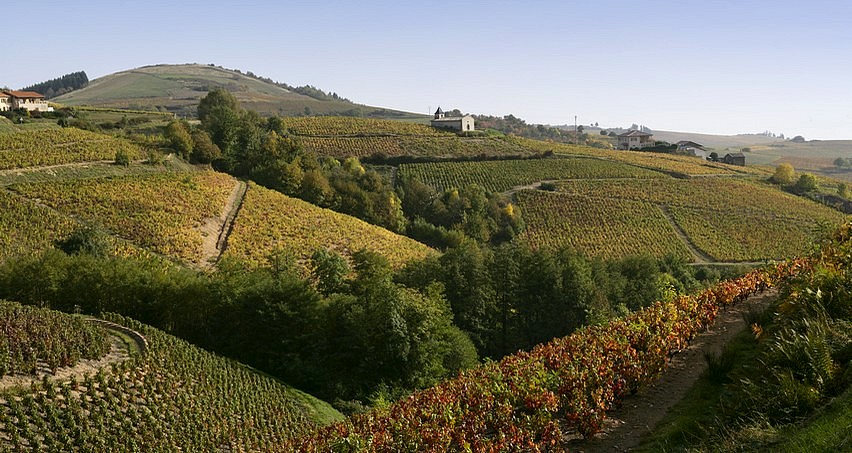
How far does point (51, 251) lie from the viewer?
29719 millimetres

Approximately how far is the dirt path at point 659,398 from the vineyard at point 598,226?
46.9m

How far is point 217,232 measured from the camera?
152ft

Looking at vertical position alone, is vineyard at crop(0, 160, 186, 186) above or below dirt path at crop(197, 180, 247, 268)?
above

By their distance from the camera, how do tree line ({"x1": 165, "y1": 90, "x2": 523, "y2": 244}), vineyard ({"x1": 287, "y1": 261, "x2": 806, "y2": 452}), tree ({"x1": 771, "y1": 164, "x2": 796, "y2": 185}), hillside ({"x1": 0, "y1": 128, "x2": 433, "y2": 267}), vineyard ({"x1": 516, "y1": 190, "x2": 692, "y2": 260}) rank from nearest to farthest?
vineyard ({"x1": 287, "y1": 261, "x2": 806, "y2": 452}), hillside ({"x1": 0, "y1": 128, "x2": 433, "y2": 267}), vineyard ({"x1": 516, "y1": 190, "x2": 692, "y2": 260}), tree line ({"x1": 165, "y1": 90, "x2": 523, "y2": 244}), tree ({"x1": 771, "y1": 164, "x2": 796, "y2": 185})

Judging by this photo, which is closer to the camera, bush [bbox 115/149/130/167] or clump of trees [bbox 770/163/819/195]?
bush [bbox 115/149/130/167]

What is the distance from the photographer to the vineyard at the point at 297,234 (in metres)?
45.2

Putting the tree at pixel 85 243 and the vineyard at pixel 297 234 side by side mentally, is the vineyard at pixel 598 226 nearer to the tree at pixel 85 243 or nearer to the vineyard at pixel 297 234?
the vineyard at pixel 297 234

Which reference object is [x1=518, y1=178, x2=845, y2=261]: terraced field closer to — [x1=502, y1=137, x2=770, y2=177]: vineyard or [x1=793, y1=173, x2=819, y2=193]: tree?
[x1=793, y1=173, x2=819, y2=193]: tree

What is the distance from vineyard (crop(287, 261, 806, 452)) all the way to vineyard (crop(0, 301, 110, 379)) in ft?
37.3

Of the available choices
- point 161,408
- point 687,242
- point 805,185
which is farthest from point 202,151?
point 805,185

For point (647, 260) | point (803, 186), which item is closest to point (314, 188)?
point (647, 260)

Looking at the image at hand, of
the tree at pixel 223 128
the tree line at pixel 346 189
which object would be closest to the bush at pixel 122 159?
the tree line at pixel 346 189

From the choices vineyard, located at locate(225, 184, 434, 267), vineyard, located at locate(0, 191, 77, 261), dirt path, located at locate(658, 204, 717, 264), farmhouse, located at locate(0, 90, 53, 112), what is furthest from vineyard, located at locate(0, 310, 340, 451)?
farmhouse, located at locate(0, 90, 53, 112)

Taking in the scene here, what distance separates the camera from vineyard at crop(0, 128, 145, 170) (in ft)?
157
